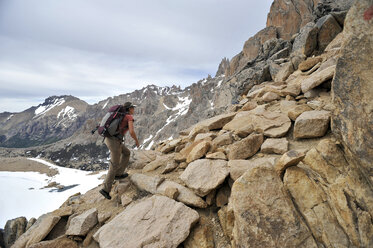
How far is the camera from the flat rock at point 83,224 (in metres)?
5.54

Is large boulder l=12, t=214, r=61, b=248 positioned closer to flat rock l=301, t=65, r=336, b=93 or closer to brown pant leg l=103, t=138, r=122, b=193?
brown pant leg l=103, t=138, r=122, b=193

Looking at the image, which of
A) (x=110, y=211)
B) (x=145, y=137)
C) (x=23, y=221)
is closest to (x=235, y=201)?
(x=110, y=211)

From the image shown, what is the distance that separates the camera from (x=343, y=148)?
4117mm

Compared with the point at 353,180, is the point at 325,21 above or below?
above

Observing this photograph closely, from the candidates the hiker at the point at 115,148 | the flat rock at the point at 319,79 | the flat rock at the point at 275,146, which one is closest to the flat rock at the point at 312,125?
the flat rock at the point at 275,146

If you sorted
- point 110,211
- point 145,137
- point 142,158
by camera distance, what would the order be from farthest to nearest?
point 145,137 → point 142,158 → point 110,211

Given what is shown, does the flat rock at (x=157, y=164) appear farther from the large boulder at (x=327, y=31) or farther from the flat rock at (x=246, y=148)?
the large boulder at (x=327, y=31)

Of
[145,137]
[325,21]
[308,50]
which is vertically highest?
[325,21]

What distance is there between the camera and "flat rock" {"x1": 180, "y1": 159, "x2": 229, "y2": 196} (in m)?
5.39

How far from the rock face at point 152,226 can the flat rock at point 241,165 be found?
1.66 m

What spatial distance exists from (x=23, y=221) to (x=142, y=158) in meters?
7.71

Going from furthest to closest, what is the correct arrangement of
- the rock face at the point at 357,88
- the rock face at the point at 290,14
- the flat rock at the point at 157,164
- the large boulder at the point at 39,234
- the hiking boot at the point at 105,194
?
1. the rock face at the point at 290,14
2. the flat rock at the point at 157,164
3. the hiking boot at the point at 105,194
4. the large boulder at the point at 39,234
5. the rock face at the point at 357,88

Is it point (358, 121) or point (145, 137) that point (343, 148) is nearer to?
point (358, 121)

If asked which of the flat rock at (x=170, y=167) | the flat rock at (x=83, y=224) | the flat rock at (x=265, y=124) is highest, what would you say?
the flat rock at (x=265, y=124)
